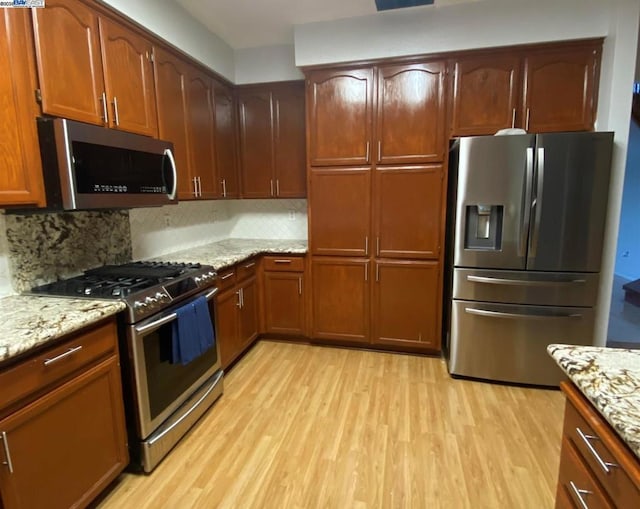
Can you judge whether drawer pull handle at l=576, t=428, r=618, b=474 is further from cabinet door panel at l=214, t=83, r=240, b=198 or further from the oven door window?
cabinet door panel at l=214, t=83, r=240, b=198

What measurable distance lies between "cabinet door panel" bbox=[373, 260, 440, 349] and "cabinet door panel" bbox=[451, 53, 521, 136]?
110 centimetres

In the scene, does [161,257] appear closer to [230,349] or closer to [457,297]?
[230,349]

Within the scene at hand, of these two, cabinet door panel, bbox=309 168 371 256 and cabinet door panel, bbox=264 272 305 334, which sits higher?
cabinet door panel, bbox=309 168 371 256

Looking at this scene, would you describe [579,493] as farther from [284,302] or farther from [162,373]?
[284,302]

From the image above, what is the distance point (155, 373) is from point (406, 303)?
1.96 meters

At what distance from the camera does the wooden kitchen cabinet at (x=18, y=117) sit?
1.44m

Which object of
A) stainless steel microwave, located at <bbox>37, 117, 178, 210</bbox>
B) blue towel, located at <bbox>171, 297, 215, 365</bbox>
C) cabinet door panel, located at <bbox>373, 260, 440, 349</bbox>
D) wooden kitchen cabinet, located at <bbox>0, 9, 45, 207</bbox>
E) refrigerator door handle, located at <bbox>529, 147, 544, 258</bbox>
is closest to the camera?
wooden kitchen cabinet, located at <bbox>0, 9, 45, 207</bbox>

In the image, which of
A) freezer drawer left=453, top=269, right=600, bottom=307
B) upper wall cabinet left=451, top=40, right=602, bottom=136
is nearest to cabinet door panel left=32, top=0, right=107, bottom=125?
upper wall cabinet left=451, top=40, right=602, bottom=136

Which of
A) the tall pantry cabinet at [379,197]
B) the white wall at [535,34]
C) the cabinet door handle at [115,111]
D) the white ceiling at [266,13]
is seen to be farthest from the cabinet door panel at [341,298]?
the white ceiling at [266,13]

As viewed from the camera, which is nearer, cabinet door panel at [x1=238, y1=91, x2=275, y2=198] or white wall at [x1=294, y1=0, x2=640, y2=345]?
white wall at [x1=294, y1=0, x2=640, y2=345]

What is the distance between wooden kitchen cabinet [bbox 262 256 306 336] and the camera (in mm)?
3207

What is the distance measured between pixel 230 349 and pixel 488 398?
1896 mm

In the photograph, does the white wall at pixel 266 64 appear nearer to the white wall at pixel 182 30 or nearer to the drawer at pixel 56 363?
the white wall at pixel 182 30

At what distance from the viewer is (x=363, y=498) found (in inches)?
65.0
